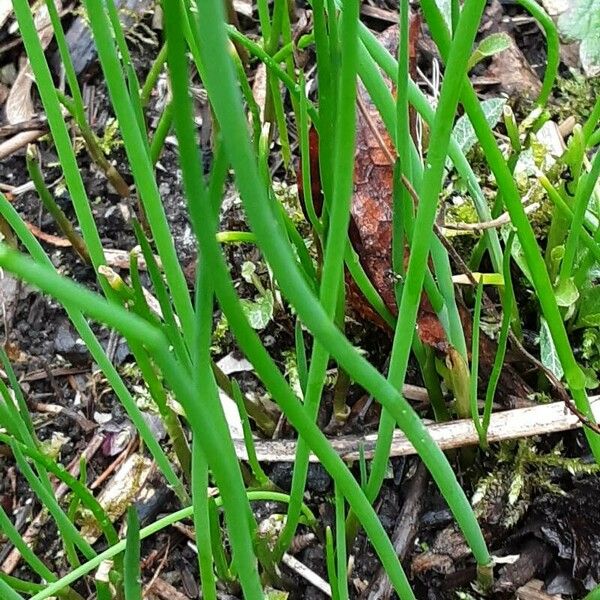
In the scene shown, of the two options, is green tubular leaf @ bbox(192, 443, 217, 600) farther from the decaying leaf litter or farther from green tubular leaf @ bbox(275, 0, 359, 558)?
the decaying leaf litter

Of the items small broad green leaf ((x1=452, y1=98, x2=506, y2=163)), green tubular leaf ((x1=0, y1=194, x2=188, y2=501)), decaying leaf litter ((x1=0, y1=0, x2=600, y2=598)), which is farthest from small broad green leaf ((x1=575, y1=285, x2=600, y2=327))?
green tubular leaf ((x1=0, y1=194, x2=188, y2=501))

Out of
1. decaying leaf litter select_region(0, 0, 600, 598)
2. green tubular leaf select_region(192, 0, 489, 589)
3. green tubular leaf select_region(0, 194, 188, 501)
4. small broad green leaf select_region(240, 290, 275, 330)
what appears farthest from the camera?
small broad green leaf select_region(240, 290, 275, 330)

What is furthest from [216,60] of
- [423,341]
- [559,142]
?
[559,142]

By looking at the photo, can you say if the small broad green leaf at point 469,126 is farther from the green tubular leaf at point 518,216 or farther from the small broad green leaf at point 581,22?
the green tubular leaf at point 518,216

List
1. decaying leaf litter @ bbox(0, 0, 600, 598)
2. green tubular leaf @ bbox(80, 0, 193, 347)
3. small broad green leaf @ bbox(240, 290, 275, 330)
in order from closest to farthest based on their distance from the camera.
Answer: green tubular leaf @ bbox(80, 0, 193, 347) → decaying leaf litter @ bbox(0, 0, 600, 598) → small broad green leaf @ bbox(240, 290, 275, 330)

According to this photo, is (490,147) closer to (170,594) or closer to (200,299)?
(200,299)

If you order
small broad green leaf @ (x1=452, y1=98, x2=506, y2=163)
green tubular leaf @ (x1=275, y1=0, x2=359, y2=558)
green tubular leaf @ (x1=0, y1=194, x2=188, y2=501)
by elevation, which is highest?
green tubular leaf @ (x1=275, y1=0, x2=359, y2=558)

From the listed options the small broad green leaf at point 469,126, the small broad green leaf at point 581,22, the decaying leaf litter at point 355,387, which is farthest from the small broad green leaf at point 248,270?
the small broad green leaf at point 581,22
